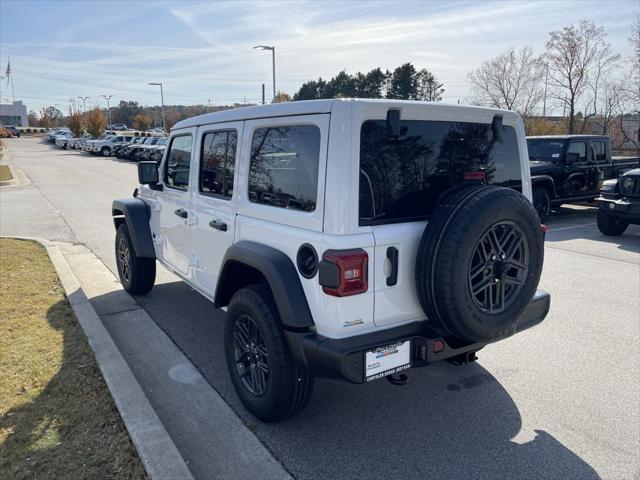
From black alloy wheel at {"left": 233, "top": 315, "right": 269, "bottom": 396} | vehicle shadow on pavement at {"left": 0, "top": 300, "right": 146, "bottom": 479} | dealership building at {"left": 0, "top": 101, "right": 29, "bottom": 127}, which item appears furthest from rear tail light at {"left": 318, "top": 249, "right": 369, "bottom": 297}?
dealership building at {"left": 0, "top": 101, "right": 29, "bottom": 127}

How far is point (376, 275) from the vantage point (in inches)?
107

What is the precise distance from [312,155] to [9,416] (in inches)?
101

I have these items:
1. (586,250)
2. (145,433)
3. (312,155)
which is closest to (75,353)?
(145,433)

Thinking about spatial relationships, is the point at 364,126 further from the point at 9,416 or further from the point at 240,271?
the point at 9,416

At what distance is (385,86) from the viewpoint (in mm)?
52938

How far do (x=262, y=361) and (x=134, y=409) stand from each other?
860mm

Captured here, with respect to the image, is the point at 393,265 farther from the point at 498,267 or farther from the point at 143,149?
the point at 143,149

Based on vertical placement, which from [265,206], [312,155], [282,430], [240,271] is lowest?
[282,430]

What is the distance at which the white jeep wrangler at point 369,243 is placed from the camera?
8.63 feet

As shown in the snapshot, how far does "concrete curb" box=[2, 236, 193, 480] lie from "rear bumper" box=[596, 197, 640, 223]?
868cm

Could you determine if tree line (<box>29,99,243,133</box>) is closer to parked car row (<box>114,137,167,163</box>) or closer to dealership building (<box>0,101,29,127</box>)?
dealership building (<box>0,101,29,127</box>)

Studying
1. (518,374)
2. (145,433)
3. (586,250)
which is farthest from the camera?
(586,250)

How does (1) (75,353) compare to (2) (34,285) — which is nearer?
(1) (75,353)

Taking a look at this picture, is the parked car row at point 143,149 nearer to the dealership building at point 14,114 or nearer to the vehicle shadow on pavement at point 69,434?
the vehicle shadow on pavement at point 69,434
